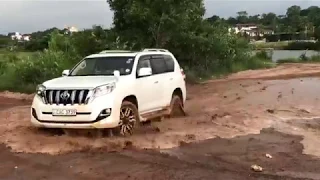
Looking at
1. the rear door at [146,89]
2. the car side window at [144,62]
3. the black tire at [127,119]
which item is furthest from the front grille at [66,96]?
the car side window at [144,62]

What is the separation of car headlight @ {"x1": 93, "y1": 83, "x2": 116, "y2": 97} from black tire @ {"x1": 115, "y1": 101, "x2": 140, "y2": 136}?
41cm

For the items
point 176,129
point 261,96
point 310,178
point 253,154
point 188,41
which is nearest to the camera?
point 310,178

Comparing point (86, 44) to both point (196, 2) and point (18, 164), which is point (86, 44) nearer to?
point (196, 2)

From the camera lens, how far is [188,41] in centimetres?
2641

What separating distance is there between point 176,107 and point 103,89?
12.0ft

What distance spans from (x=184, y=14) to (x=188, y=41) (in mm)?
1983

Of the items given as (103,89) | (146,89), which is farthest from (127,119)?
(146,89)

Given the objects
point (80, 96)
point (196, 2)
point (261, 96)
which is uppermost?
point (196, 2)

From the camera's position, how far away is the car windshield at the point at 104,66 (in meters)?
11.1

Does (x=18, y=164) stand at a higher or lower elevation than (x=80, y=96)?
lower

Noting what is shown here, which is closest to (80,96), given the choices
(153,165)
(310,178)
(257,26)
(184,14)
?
(153,165)

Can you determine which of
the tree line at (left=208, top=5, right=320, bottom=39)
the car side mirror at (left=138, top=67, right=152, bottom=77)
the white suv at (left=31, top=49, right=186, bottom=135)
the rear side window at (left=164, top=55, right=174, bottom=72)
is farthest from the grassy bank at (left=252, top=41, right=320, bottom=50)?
the car side mirror at (left=138, top=67, right=152, bottom=77)

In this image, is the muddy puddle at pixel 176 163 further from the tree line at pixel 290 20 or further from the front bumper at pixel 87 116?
the tree line at pixel 290 20

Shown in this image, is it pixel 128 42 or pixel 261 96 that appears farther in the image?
pixel 128 42
